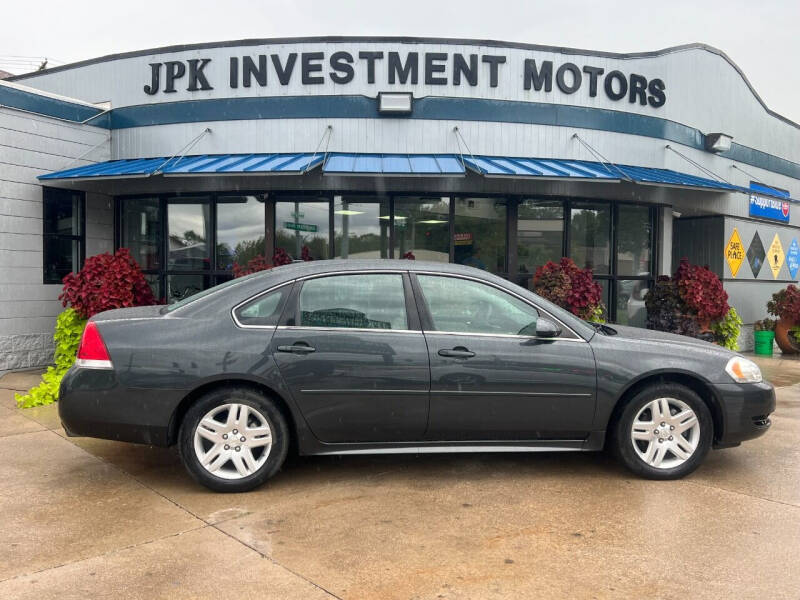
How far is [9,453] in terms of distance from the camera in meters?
5.35

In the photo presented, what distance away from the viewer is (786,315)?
1281 cm

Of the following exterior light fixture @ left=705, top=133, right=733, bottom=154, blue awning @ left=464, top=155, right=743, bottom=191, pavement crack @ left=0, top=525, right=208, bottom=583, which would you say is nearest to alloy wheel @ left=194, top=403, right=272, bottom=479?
pavement crack @ left=0, top=525, right=208, bottom=583

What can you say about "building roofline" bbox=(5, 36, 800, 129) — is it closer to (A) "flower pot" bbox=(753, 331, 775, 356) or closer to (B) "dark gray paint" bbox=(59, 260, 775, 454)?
(A) "flower pot" bbox=(753, 331, 775, 356)

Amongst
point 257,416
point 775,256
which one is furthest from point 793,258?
point 257,416

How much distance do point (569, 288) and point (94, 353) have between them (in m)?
6.53

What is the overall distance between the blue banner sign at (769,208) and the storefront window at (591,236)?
438 centimetres

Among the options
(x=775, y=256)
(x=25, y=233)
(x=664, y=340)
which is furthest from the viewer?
(x=775, y=256)

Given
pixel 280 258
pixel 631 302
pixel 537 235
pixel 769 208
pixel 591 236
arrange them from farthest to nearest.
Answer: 1. pixel 769 208
2. pixel 631 302
3. pixel 591 236
4. pixel 537 235
5. pixel 280 258

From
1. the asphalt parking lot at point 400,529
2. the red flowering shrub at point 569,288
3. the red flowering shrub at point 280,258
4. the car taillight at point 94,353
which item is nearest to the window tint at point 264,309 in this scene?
the car taillight at point 94,353

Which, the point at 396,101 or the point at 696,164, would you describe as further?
the point at 696,164

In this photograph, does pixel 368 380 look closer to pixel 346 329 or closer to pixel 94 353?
pixel 346 329

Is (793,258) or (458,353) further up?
(793,258)

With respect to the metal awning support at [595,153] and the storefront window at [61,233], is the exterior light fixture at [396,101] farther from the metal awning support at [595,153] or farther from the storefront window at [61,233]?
the storefront window at [61,233]

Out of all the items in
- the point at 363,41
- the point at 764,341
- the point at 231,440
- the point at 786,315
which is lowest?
the point at 764,341
